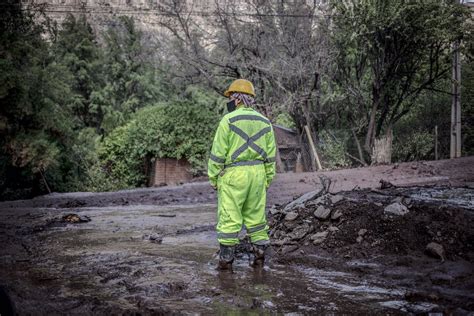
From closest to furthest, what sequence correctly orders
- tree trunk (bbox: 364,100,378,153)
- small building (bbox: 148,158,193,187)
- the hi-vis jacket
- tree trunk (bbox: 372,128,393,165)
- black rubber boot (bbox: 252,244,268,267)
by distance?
the hi-vis jacket < black rubber boot (bbox: 252,244,268,267) < tree trunk (bbox: 372,128,393,165) < tree trunk (bbox: 364,100,378,153) < small building (bbox: 148,158,193,187)

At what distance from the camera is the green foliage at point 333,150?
839 inches

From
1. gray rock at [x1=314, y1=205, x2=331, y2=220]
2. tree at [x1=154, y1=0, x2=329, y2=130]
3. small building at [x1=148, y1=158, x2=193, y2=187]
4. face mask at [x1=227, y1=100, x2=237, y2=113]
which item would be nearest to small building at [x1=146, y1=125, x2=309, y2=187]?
small building at [x1=148, y1=158, x2=193, y2=187]

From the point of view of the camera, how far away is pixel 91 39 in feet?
113

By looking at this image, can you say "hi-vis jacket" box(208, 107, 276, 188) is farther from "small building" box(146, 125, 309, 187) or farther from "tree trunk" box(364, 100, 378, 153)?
"small building" box(146, 125, 309, 187)

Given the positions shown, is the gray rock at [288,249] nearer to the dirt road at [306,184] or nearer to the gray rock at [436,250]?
the gray rock at [436,250]

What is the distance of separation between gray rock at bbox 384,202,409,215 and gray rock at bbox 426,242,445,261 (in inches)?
32.9

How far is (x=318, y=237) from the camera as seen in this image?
6586mm

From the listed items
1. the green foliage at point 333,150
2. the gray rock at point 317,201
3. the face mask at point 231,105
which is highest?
the face mask at point 231,105

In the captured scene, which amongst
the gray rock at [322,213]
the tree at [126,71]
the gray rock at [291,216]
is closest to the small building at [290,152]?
the tree at [126,71]

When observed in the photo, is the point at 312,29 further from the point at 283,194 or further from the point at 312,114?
the point at 283,194

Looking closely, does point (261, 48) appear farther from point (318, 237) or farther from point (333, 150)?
point (318, 237)

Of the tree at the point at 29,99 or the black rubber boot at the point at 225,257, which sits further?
the tree at the point at 29,99

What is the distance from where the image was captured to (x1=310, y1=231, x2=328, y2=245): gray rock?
6.50 metres

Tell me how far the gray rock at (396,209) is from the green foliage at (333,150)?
47.3ft
